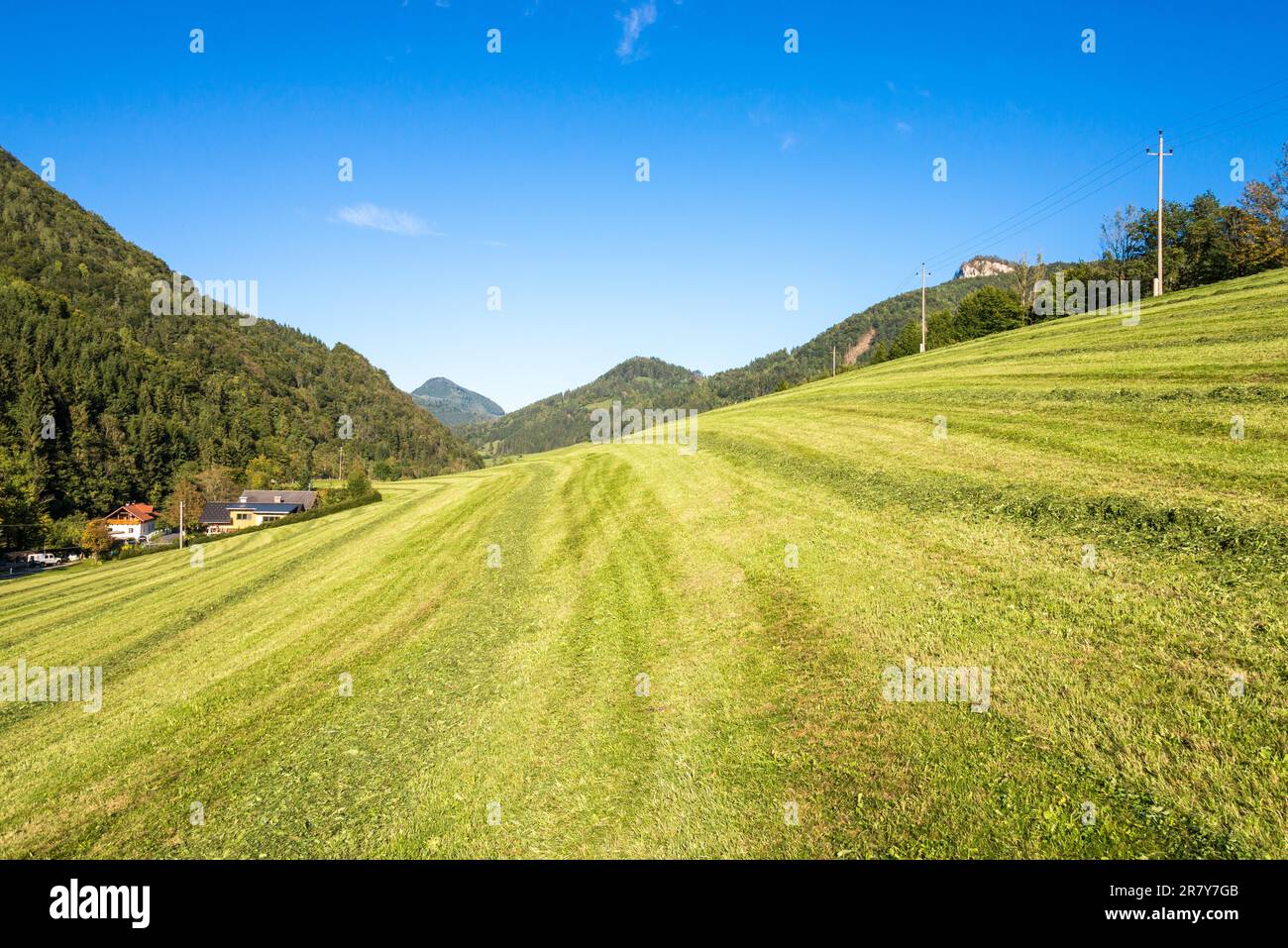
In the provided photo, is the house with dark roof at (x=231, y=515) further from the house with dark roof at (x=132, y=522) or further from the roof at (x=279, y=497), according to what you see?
the house with dark roof at (x=132, y=522)

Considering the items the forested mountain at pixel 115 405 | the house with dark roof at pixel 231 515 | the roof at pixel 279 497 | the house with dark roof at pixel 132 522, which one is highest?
the forested mountain at pixel 115 405

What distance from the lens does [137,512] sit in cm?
11419

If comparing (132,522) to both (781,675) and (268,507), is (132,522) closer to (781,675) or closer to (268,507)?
(268,507)

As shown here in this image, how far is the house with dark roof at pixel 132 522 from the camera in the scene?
10831 centimetres

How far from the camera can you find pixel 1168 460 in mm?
11234

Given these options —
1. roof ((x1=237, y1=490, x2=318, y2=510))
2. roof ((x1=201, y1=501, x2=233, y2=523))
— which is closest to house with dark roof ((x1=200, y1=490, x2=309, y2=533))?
roof ((x1=201, y1=501, x2=233, y2=523))

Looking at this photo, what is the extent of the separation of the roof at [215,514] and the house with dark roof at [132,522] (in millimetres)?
18462

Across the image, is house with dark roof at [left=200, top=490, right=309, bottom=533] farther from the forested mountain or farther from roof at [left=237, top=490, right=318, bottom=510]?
the forested mountain

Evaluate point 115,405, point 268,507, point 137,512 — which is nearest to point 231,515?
point 268,507

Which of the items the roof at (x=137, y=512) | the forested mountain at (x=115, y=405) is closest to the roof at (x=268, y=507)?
the forested mountain at (x=115, y=405)

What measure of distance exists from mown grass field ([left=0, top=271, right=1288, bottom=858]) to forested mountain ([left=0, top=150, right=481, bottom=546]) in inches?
4486

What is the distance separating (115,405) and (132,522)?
4735cm

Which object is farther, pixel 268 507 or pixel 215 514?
pixel 268 507
